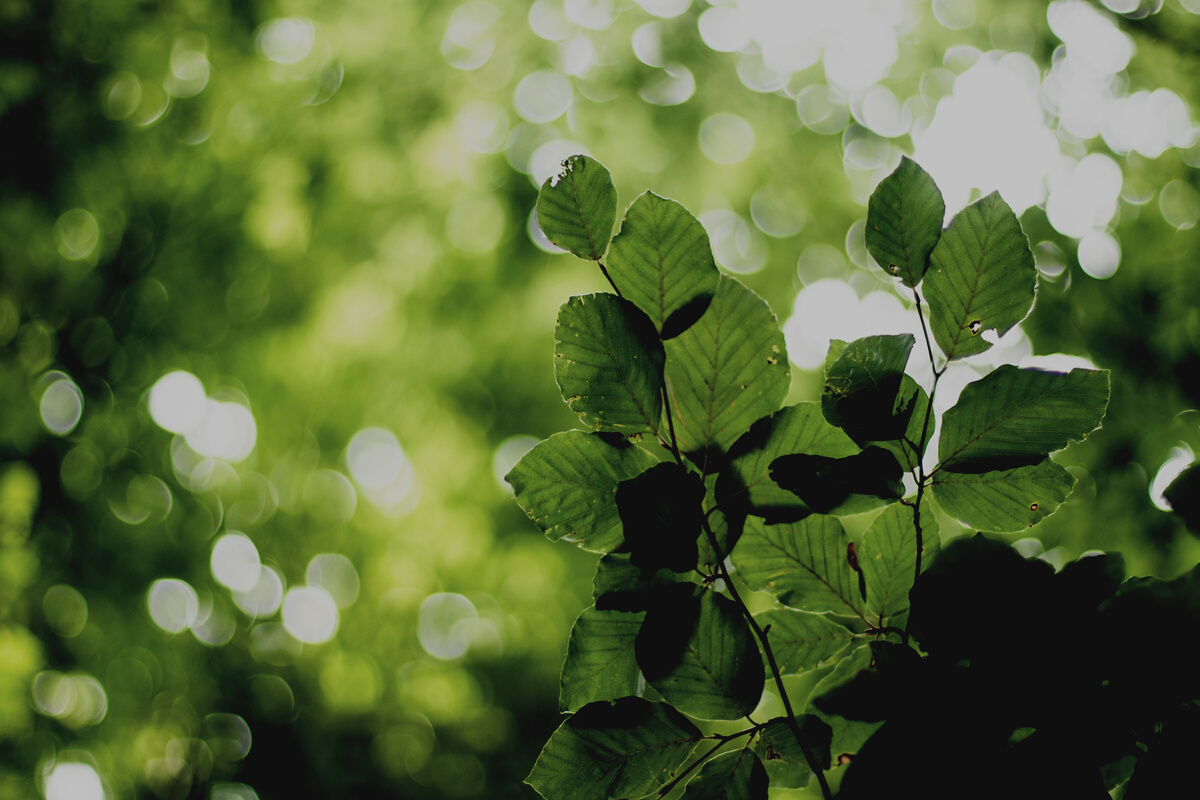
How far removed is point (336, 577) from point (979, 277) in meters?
2.34

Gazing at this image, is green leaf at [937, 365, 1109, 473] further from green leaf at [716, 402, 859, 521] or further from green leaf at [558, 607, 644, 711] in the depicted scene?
green leaf at [558, 607, 644, 711]

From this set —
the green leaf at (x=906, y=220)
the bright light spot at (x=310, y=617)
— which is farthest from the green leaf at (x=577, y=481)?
the bright light spot at (x=310, y=617)

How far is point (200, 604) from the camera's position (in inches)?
81.4

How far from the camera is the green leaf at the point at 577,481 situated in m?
0.29

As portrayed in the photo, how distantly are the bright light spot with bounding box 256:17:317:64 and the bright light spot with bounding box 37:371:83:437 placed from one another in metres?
1.17

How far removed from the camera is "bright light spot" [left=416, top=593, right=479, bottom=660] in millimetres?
2309

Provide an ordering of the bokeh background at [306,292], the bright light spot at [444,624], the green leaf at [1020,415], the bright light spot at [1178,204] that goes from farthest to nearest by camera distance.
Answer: the bright light spot at [444,624] → the bokeh background at [306,292] → the bright light spot at [1178,204] → the green leaf at [1020,415]

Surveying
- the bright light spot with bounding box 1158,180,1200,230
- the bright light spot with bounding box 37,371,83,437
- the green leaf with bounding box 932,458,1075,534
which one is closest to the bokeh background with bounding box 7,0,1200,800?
the bright light spot with bounding box 37,371,83,437

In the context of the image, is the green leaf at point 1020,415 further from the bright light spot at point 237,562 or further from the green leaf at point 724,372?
the bright light spot at point 237,562

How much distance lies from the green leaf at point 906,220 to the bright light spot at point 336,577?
228 cm

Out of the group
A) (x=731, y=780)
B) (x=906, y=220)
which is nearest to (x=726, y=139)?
(x=906, y=220)

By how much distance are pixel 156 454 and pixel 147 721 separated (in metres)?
0.82

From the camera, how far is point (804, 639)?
34cm

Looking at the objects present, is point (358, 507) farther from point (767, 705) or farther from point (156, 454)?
point (767, 705)
